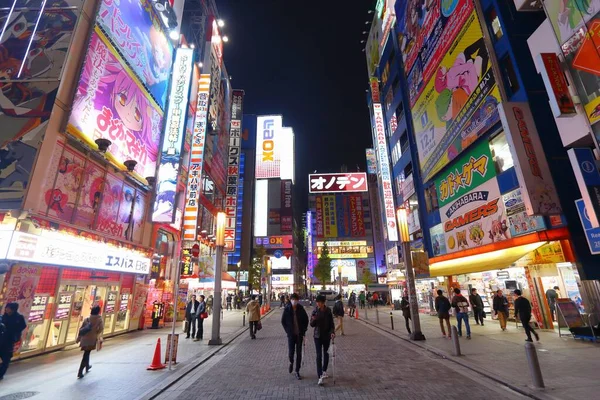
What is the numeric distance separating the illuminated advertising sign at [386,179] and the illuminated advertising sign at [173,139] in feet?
70.3

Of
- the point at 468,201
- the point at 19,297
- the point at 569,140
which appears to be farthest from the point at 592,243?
the point at 19,297

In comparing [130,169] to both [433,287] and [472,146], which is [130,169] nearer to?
[472,146]

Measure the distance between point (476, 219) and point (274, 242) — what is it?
6192cm

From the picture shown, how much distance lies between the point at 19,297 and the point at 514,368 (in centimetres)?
1423

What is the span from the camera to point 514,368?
7.50m

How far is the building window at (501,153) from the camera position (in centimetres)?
1558

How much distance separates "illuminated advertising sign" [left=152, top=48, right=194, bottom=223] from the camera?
18.2m

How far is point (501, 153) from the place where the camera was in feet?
52.5

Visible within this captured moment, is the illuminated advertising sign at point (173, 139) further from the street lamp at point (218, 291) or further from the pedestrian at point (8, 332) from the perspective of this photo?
the pedestrian at point (8, 332)

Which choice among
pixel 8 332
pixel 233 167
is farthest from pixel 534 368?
pixel 233 167

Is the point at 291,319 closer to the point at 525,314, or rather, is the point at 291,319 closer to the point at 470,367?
the point at 470,367

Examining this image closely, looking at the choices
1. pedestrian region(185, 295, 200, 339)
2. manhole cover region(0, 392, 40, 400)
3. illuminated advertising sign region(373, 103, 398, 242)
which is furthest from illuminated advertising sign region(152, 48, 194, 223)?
illuminated advertising sign region(373, 103, 398, 242)

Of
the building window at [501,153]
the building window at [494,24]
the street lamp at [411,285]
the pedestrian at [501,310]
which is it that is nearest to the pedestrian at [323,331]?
the street lamp at [411,285]

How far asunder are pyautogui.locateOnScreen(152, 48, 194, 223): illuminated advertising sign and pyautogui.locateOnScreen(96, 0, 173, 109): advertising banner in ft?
2.02
